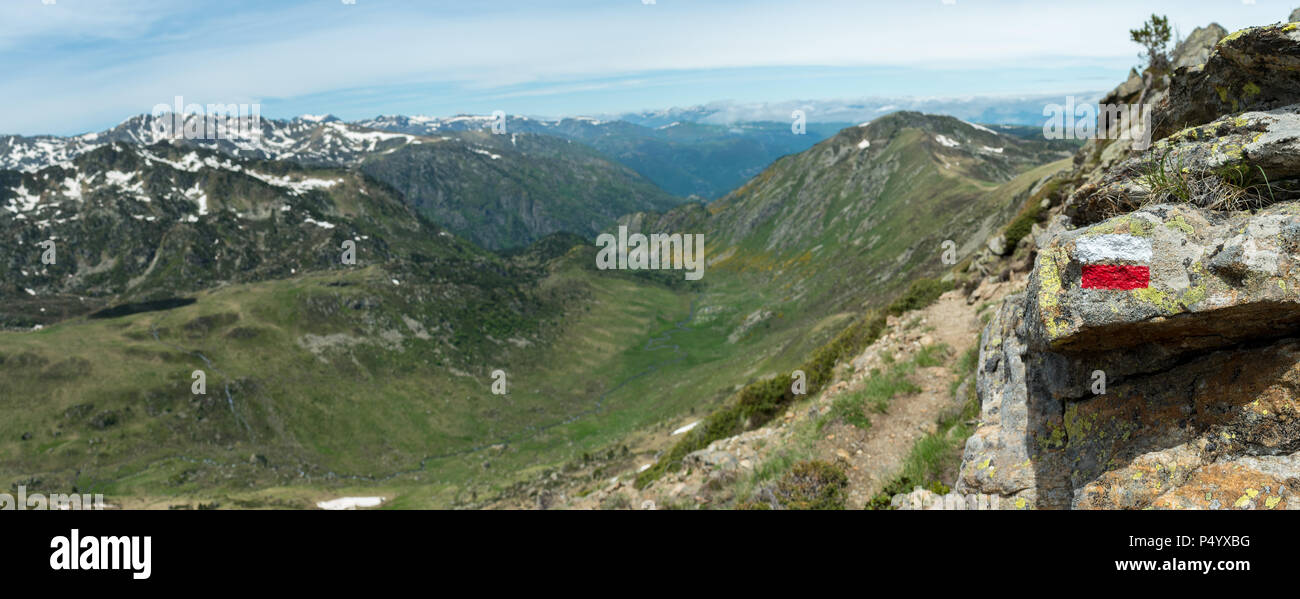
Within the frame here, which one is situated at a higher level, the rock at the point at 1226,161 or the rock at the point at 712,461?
the rock at the point at 1226,161

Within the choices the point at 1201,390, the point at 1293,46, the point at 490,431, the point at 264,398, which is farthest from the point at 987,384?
the point at 264,398

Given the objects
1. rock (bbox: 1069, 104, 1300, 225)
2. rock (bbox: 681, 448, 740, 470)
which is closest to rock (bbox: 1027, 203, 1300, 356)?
rock (bbox: 1069, 104, 1300, 225)

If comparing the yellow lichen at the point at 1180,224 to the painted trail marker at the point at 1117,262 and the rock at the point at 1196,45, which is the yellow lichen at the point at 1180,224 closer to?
the painted trail marker at the point at 1117,262

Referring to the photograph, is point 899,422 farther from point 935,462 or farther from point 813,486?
Answer: point 935,462

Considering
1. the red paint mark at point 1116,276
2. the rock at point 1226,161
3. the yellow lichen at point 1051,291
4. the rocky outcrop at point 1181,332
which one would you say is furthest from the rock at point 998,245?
the red paint mark at point 1116,276

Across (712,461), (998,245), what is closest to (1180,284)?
(712,461)
